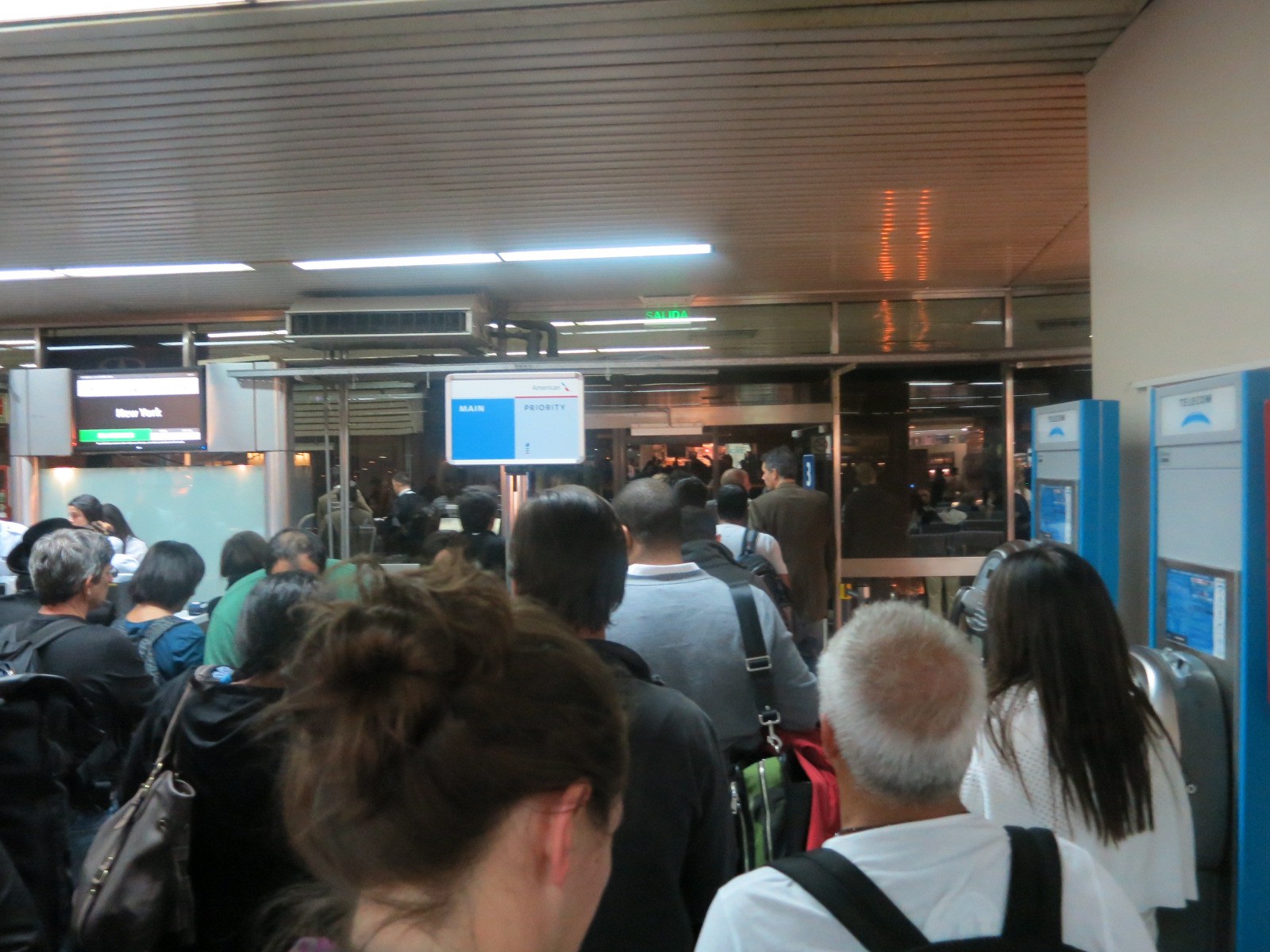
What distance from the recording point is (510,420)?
6000 millimetres

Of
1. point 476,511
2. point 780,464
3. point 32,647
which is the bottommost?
point 32,647

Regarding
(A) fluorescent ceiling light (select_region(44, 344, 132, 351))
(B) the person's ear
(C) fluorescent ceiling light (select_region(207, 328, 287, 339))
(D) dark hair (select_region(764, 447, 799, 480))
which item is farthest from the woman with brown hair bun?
(A) fluorescent ceiling light (select_region(44, 344, 132, 351))

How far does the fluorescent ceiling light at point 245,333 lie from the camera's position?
8062mm

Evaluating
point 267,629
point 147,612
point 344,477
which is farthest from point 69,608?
point 344,477

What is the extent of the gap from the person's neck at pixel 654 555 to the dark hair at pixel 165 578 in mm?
2080

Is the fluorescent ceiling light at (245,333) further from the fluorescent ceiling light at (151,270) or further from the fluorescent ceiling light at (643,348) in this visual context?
the fluorescent ceiling light at (643,348)

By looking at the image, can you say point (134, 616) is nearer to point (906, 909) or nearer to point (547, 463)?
point (547, 463)

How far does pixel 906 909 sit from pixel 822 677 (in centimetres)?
40

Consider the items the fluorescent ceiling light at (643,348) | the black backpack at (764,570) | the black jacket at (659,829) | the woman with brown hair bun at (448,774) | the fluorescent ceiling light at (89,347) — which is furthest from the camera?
the fluorescent ceiling light at (89,347)

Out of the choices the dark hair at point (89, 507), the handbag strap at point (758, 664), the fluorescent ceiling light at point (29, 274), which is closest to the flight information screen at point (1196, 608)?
the handbag strap at point (758, 664)

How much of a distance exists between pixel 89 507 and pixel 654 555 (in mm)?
4820

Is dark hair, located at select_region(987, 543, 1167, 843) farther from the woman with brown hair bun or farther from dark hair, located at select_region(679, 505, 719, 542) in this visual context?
dark hair, located at select_region(679, 505, 719, 542)

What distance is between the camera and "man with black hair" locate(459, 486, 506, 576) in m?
5.46

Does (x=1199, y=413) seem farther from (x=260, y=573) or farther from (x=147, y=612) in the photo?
(x=147, y=612)
